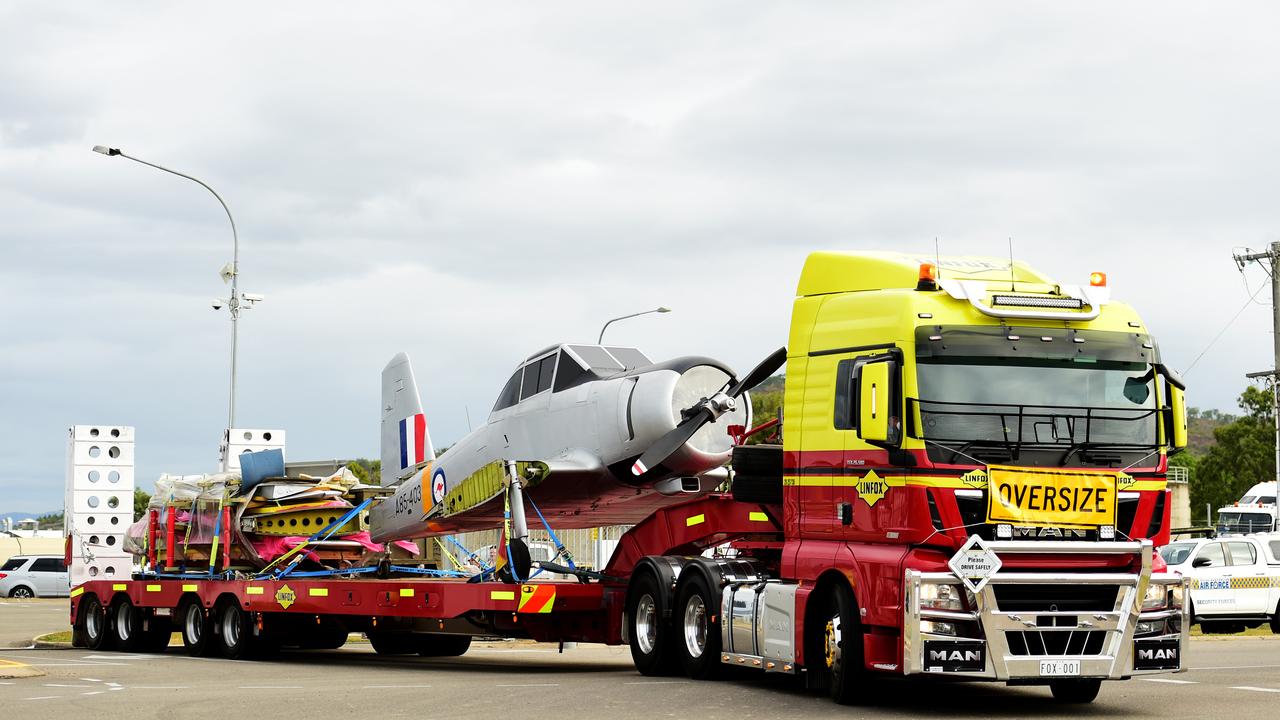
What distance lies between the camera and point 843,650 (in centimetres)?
1209

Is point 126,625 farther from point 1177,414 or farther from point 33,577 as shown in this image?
point 33,577

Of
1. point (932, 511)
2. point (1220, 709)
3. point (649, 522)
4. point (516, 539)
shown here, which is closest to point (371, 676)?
point (516, 539)

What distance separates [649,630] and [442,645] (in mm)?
7607

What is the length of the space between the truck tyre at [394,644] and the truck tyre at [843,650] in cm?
1034

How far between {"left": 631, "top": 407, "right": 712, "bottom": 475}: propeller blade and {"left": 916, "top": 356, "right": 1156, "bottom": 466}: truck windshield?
4.15 meters

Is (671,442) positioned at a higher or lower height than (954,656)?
higher

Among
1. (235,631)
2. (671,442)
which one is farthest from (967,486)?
(235,631)

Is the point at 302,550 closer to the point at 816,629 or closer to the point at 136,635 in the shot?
the point at 136,635

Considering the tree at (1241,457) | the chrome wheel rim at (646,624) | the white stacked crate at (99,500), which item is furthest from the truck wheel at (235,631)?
the tree at (1241,457)

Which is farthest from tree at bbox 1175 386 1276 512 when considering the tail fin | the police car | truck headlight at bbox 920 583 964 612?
truck headlight at bbox 920 583 964 612

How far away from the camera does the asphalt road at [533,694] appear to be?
11.9 m

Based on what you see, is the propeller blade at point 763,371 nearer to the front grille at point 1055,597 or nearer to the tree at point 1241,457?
the front grille at point 1055,597

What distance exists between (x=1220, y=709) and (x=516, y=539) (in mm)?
7488

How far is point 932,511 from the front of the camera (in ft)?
37.5
